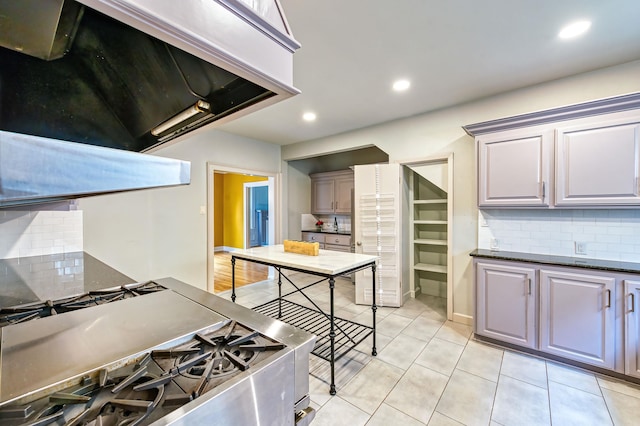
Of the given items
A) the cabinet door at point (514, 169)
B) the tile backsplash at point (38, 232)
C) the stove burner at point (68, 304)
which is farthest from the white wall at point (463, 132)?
the tile backsplash at point (38, 232)

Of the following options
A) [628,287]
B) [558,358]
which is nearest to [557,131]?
[628,287]

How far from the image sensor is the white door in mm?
3461

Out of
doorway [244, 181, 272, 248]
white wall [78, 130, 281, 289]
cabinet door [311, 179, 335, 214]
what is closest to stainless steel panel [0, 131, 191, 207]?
white wall [78, 130, 281, 289]

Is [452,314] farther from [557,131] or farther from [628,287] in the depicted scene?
[557,131]

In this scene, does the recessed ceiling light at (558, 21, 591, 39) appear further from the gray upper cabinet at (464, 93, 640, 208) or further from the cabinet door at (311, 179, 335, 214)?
the cabinet door at (311, 179, 335, 214)

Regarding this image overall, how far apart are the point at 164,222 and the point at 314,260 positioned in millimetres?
2230

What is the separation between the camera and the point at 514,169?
8.18 ft

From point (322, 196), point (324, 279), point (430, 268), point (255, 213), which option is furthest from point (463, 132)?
point (255, 213)

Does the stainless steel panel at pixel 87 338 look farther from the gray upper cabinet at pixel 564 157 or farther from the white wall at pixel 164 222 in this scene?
the gray upper cabinet at pixel 564 157

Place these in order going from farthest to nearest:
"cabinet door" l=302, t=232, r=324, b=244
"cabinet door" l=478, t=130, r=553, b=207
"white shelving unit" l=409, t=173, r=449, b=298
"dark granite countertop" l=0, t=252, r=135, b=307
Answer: "cabinet door" l=302, t=232, r=324, b=244
"white shelving unit" l=409, t=173, r=449, b=298
"cabinet door" l=478, t=130, r=553, b=207
"dark granite countertop" l=0, t=252, r=135, b=307

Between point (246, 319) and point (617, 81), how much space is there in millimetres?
3428

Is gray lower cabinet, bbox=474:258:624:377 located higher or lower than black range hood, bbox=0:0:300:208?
lower

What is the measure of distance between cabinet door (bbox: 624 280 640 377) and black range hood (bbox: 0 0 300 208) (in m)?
2.80

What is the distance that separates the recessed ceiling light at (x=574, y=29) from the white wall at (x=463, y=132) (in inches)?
24.9
